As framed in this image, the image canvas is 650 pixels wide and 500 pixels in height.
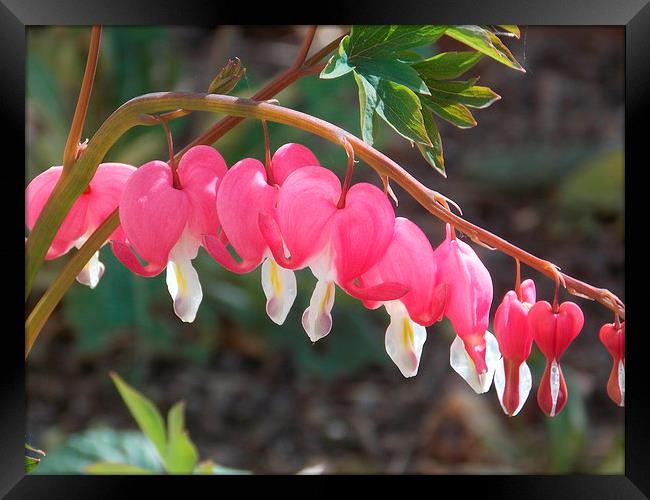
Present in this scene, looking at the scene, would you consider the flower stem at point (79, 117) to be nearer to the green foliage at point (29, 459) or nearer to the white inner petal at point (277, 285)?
the white inner petal at point (277, 285)

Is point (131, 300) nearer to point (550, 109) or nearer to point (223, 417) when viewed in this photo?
point (223, 417)

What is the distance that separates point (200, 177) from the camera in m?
0.79

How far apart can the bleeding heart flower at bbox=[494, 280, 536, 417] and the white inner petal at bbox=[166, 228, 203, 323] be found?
0.30 meters

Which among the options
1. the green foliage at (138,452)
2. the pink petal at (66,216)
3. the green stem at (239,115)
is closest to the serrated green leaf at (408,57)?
the green stem at (239,115)

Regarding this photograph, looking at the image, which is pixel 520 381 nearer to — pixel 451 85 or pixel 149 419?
pixel 451 85

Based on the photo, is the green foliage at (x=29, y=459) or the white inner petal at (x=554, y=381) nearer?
the white inner petal at (x=554, y=381)

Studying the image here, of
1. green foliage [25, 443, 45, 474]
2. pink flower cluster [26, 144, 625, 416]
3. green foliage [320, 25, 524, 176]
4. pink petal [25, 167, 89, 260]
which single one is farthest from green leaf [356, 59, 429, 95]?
green foliage [25, 443, 45, 474]

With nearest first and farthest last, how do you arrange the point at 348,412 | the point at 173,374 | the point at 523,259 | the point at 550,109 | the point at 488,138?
the point at 523,259 < the point at 173,374 < the point at 348,412 < the point at 550,109 < the point at 488,138

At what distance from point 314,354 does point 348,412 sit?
189 millimetres

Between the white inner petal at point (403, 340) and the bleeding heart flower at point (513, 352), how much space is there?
0.27 feet

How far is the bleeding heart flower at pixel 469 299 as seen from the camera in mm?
769

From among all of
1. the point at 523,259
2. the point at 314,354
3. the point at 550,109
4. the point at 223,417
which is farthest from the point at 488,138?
the point at 523,259

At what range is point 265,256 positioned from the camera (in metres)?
0.79
